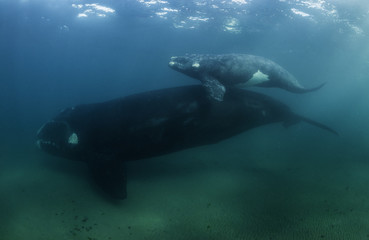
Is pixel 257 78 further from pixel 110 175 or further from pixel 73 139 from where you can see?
pixel 73 139

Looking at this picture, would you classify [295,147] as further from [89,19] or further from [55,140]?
[89,19]

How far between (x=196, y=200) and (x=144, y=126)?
3.19 m

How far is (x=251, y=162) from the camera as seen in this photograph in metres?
12.3

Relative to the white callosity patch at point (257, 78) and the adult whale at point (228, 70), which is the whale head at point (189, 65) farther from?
the white callosity patch at point (257, 78)

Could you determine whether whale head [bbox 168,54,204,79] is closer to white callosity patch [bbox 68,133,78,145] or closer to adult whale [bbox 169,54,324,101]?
adult whale [bbox 169,54,324,101]

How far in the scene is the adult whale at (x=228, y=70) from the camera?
10.4 metres

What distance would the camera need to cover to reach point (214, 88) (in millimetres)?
9484

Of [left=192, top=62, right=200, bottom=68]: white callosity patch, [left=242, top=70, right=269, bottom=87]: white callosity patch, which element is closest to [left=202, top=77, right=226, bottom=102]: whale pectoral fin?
[left=192, top=62, right=200, bottom=68]: white callosity patch

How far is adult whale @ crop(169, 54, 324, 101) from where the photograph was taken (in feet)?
34.3

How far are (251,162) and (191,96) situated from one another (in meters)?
4.83

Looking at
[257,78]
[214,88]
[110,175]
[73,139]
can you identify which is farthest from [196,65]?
[73,139]

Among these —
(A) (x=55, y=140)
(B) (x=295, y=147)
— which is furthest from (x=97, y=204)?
(B) (x=295, y=147)

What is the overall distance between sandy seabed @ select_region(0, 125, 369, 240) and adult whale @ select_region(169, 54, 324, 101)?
12.1 ft

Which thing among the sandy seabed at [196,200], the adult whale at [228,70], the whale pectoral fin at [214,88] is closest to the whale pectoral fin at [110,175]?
the sandy seabed at [196,200]
